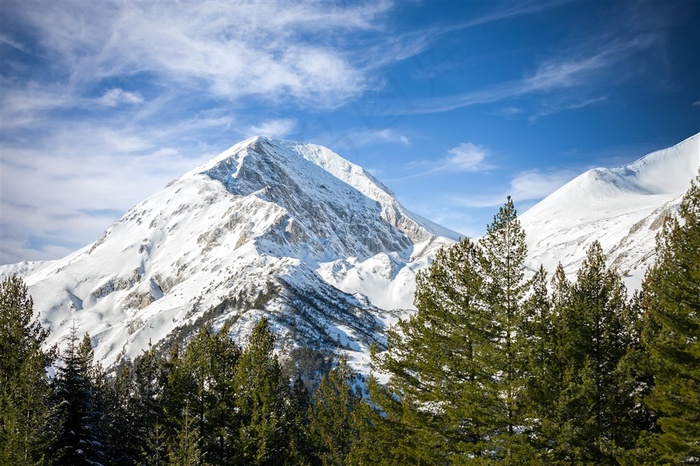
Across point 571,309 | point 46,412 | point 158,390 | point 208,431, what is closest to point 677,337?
point 571,309

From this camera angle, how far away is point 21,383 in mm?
28109

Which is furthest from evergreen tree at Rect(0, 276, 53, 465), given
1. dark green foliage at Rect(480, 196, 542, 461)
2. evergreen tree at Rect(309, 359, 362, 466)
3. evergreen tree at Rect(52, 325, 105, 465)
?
evergreen tree at Rect(309, 359, 362, 466)

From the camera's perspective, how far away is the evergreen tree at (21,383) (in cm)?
2500

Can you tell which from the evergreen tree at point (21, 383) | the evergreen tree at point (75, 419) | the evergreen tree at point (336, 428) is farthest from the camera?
the evergreen tree at point (336, 428)

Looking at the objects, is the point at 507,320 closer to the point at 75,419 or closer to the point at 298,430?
the point at 75,419

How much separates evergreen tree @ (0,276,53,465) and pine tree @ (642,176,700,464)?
29.4 meters

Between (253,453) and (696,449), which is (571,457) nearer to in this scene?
(696,449)

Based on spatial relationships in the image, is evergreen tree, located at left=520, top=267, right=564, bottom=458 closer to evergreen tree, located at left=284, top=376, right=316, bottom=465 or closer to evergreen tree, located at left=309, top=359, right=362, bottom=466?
evergreen tree, located at left=284, top=376, right=316, bottom=465

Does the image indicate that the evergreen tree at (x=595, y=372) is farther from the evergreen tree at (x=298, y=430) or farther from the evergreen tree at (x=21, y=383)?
the evergreen tree at (x=21, y=383)

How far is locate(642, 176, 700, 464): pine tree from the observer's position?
1839cm

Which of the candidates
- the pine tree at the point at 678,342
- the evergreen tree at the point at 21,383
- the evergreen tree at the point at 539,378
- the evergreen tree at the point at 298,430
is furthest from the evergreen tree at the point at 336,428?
the pine tree at the point at 678,342

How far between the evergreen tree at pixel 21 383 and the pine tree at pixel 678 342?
29.4 meters

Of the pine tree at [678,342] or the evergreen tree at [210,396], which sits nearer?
the pine tree at [678,342]

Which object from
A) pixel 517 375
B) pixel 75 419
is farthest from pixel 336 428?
pixel 517 375
